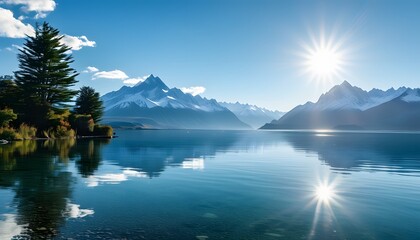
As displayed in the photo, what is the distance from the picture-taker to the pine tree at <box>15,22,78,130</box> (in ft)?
238

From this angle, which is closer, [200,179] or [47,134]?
[200,179]

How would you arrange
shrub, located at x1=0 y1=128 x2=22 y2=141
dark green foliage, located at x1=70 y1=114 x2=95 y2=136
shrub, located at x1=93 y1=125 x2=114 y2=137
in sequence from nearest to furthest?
shrub, located at x1=0 y1=128 x2=22 y2=141 < dark green foliage, located at x1=70 y1=114 x2=95 y2=136 < shrub, located at x1=93 y1=125 x2=114 y2=137

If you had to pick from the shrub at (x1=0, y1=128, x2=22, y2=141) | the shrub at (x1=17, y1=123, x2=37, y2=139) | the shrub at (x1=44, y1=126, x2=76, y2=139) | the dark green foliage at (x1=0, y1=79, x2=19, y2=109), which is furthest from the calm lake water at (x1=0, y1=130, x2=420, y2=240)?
the dark green foliage at (x1=0, y1=79, x2=19, y2=109)

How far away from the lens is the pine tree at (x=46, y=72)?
7250cm

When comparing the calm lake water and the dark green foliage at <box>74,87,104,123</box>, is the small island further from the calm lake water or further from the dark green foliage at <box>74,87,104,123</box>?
the calm lake water

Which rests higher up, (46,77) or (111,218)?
(46,77)

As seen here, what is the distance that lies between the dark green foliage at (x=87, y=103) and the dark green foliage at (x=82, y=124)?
9.78m

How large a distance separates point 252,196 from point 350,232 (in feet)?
21.1

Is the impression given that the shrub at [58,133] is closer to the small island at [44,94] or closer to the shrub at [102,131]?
the small island at [44,94]

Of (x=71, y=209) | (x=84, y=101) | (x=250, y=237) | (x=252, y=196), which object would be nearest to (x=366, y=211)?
(x=252, y=196)

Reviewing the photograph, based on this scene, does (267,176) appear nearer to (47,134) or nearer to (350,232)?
(350,232)

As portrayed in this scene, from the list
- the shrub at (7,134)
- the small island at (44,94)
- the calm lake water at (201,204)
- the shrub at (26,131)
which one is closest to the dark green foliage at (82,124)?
the small island at (44,94)

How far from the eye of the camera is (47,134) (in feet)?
219

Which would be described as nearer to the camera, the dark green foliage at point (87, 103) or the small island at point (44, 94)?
the small island at point (44, 94)
